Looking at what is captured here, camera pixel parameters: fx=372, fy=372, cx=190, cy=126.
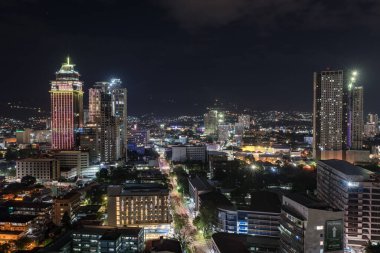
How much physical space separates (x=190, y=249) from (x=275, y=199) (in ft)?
14.0

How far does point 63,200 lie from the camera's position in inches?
665

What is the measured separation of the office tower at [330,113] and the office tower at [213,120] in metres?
25.5

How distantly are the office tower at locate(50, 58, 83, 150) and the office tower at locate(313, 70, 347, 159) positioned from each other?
22367mm

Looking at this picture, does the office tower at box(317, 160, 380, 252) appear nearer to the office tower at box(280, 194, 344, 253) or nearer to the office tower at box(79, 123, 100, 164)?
the office tower at box(280, 194, 344, 253)

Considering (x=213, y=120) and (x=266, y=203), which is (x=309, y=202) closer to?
(x=266, y=203)

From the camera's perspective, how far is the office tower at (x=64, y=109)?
110 ft

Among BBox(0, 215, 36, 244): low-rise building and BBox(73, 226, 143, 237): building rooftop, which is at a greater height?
BBox(73, 226, 143, 237): building rooftop

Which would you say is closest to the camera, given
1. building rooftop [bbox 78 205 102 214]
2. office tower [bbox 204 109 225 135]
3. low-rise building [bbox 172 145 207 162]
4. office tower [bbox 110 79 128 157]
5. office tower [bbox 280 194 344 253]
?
office tower [bbox 280 194 344 253]

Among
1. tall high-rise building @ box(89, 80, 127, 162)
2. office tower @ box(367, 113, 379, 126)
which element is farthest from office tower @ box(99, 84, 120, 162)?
office tower @ box(367, 113, 379, 126)

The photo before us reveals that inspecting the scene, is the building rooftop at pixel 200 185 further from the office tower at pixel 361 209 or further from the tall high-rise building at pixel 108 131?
the tall high-rise building at pixel 108 131

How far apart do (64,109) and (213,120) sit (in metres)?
30.8

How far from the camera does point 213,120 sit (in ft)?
198

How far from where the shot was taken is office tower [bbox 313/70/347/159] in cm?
3356

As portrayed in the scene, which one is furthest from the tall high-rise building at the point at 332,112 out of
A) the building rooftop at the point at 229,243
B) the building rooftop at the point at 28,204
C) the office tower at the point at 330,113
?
the building rooftop at the point at 28,204
